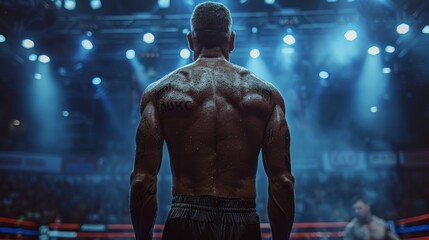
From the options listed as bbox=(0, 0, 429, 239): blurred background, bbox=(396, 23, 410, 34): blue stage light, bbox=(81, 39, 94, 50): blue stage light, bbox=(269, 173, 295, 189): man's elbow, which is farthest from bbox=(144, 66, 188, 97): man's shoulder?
bbox=(81, 39, 94, 50): blue stage light

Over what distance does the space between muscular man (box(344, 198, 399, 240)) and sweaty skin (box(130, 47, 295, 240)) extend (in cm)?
534

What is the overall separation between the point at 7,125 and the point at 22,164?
2268mm

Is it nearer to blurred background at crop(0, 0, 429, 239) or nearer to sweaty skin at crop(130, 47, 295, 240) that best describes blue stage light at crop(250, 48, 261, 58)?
blurred background at crop(0, 0, 429, 239)

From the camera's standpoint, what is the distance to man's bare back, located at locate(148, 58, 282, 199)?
196 centimetres

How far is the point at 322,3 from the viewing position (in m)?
10.3

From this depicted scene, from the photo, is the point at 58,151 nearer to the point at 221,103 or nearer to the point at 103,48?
the point at 103,48

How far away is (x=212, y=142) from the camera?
1983 mm

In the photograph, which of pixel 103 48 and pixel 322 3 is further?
pixel 103 48

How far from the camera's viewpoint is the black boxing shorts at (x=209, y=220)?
188 cm

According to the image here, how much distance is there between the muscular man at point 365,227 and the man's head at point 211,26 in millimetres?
5477

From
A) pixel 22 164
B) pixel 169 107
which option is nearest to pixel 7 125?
Answer: pixel 22 164

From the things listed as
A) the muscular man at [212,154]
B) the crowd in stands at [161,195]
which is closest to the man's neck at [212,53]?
the muscular man at [212,154]

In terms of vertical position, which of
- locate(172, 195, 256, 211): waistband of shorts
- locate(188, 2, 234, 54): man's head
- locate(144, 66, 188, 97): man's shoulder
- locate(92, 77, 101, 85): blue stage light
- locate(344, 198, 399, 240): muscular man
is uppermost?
locate(92, 77, 101, 85): blue stage light

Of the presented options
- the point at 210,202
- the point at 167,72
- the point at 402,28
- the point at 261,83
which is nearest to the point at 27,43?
the point at 167,72
